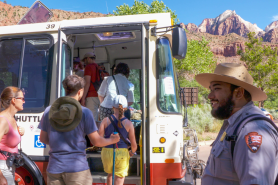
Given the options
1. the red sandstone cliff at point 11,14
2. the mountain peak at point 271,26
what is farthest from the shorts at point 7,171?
the mountain peak at point 271,26

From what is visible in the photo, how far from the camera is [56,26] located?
13.1 ft

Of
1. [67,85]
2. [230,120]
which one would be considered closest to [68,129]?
[67,85]

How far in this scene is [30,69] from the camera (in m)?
4.02

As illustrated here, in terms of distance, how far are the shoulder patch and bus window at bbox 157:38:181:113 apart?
2253mm

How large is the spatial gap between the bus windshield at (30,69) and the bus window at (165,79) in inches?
65.2

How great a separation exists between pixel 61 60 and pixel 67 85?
1.29 metres

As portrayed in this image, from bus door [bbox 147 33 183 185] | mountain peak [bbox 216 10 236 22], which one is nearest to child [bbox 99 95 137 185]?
bus door [bbox 147 33 183 185]

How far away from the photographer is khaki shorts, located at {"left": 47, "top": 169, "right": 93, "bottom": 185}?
2539 millimetres

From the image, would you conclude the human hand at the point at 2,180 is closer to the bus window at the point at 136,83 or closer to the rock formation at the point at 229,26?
the bus window at the point at 136,83

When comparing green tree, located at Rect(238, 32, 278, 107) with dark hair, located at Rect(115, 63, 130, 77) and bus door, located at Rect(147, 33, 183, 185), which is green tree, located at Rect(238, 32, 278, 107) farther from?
bus door, located at Rect(147, 33, 183, 185)

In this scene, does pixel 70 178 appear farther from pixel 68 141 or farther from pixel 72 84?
pixel 72 84

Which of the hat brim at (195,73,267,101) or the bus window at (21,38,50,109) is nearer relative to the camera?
the hat brim at (195,73,267,101)

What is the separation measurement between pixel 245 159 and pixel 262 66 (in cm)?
2219

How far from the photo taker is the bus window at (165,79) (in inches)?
150
